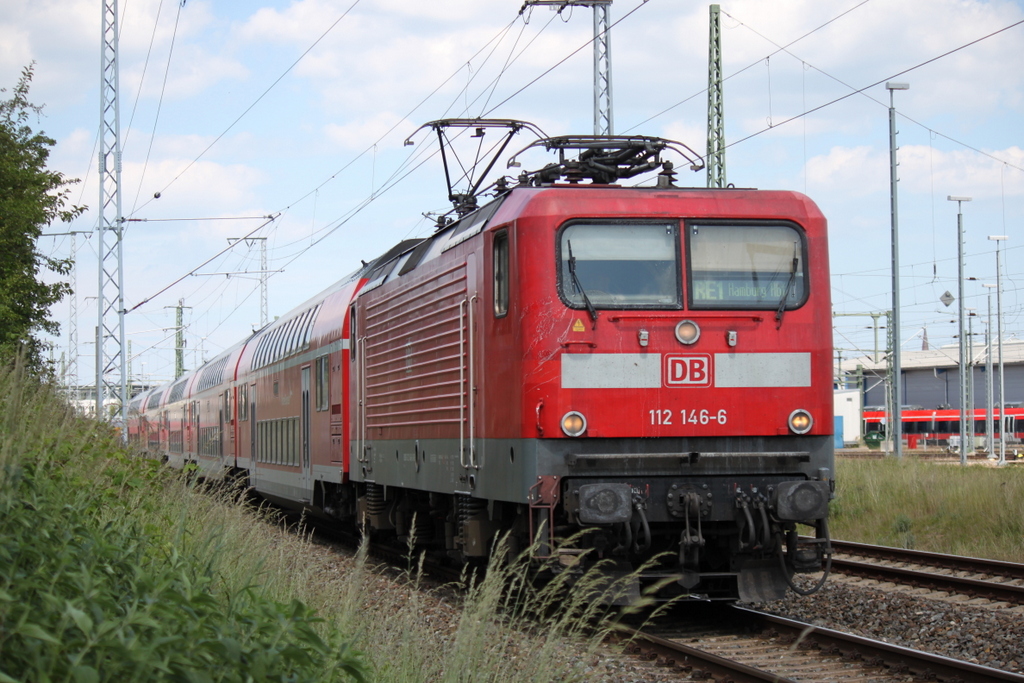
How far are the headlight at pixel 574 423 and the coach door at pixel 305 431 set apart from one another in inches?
335

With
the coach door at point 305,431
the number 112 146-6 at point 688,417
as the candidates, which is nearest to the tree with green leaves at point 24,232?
the coach door at point 305,431

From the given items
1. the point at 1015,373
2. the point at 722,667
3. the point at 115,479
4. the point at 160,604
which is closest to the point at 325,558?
the point at 115,479

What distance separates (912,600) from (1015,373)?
58091 mm

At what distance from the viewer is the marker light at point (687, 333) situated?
7.73 meters

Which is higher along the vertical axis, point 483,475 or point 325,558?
point 483,475

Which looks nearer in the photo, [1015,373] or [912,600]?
[912,600]

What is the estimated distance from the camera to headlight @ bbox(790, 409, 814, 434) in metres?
7.77

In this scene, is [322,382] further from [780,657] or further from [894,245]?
[894,245]

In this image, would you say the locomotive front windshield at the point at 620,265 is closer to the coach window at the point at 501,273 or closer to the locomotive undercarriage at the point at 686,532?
the coach window at the point at 501,273

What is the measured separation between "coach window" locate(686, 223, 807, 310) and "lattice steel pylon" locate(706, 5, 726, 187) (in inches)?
428

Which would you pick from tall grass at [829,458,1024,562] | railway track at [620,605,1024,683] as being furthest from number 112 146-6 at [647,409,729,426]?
tall grass at [829,458,1024,562]

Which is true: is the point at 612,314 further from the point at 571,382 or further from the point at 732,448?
the point at 732,448

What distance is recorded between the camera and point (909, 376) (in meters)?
64.1

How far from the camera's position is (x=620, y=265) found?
7.86 meters
